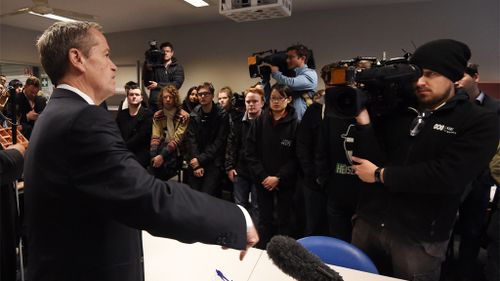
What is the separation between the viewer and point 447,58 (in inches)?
48.3

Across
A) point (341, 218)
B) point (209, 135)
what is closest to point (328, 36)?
point (209, 135)

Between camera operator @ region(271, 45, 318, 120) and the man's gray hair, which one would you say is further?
camera operator @ region(271, 45, 318, 120)

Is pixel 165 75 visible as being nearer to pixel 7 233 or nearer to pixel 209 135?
pixel 209 135

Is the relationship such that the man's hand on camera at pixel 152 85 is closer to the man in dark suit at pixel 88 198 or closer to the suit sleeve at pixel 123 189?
the man in dark suit at pixel 88 198

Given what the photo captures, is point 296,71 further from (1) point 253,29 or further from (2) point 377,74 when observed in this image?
(1) point 253,29

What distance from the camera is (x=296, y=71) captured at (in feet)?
8.66

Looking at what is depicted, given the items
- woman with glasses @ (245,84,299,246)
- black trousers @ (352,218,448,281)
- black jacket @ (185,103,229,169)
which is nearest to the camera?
black trousers @ (352,218,448,281)

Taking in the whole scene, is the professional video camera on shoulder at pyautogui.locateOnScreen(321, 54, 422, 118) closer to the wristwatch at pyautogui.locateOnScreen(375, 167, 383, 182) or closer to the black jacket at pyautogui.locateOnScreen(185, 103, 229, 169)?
the wristwatch at pyautogui.locateOnScreen(375, 167, 383, 182)

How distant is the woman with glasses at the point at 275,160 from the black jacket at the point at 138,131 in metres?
1.37

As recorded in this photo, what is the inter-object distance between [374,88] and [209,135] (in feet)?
7.09

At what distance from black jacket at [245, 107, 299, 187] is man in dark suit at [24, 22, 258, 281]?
173 cm

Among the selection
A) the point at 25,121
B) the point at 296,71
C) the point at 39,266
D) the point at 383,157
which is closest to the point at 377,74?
the point at 383,157

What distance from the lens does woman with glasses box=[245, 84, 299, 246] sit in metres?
2.51

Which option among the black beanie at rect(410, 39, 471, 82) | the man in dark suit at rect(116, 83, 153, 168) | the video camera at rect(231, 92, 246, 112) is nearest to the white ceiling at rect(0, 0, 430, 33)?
the video camera at rect(231, 92, 246, 112)
